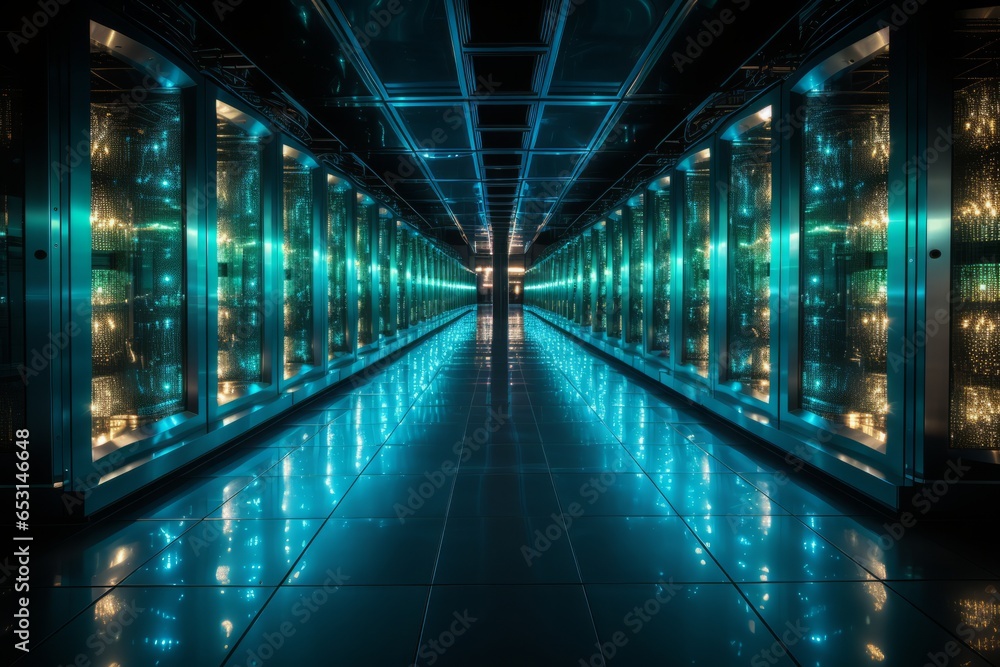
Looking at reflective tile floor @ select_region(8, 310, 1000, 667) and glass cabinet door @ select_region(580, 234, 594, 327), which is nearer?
reflective tile floor @ select_region(8, 310, 1000, 667)

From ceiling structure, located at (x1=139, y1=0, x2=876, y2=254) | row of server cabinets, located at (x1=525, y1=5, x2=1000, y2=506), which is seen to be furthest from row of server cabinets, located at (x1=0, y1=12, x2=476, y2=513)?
row of server cabinets, located at (x1=525, y1=5, x2=1000, y2=506)

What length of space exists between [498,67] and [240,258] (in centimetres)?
389

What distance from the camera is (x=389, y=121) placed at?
25.1 ft

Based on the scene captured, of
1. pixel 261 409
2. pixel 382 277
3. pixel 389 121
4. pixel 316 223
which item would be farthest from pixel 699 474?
pixel 382 277

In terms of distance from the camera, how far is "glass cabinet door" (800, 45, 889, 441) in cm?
489

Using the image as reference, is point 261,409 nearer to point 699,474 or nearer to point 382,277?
point 699,474

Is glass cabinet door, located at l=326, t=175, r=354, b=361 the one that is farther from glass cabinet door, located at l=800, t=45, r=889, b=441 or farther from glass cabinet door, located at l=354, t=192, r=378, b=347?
glass cabinet door, located at l=800, t=45, r=889, b=441

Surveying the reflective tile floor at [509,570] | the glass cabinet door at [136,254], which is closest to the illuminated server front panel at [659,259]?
the reflective tile floor at [509,570]

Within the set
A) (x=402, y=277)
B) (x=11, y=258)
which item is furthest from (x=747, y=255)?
(x=402, y=277)

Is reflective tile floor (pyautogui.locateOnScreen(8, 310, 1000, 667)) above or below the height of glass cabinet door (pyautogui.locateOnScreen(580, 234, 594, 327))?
below

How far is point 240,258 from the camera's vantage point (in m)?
7.03

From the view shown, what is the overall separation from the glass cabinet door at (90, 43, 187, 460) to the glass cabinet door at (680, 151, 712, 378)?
6540 mm

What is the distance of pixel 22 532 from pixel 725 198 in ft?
23.7

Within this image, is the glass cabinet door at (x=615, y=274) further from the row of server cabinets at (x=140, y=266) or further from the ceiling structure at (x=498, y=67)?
the row of server cabinets at (x=140, y=266)
